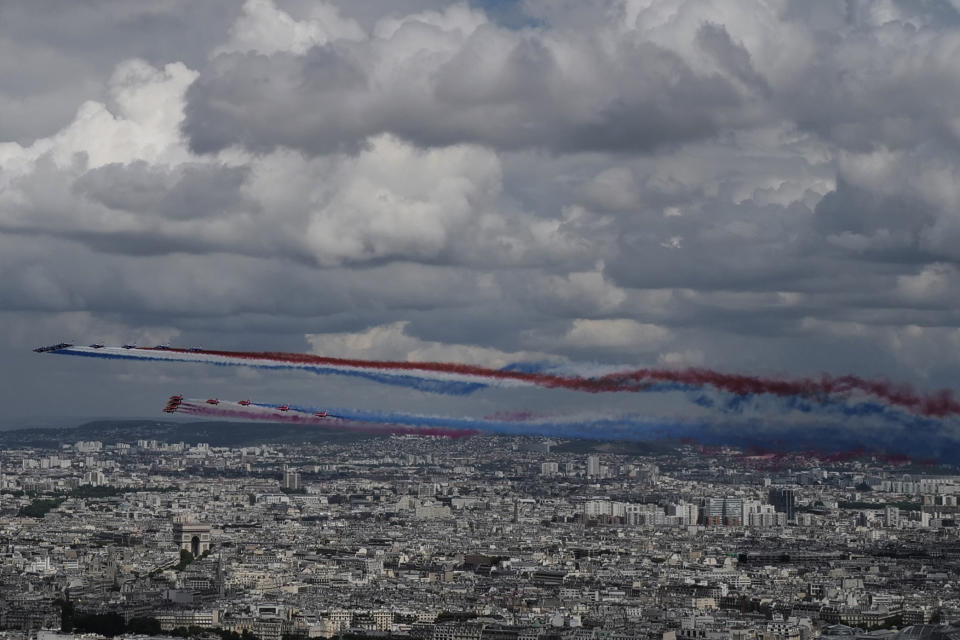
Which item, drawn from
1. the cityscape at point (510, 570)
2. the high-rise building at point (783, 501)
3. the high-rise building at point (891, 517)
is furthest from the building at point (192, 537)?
the high-rise building at point (891, 517)

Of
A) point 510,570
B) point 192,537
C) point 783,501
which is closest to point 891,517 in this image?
point 783,501

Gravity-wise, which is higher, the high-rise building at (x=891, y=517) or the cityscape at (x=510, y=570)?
the high-rise building at (x=891, y=517)

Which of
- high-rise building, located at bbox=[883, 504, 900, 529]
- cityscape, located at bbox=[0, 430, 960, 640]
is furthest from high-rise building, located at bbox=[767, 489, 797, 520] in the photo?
high-rise building, located at bbox=[883, 504, 900, 529]

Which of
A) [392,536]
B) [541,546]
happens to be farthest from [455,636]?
[392,536]

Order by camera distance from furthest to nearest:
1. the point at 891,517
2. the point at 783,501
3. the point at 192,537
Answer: the point at 783,501 → the point at 891,517 → the point at 192,537

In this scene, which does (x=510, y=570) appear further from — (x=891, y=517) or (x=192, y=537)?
(x=891, y=517)

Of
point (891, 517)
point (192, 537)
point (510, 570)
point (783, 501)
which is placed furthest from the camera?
point (783, 501)

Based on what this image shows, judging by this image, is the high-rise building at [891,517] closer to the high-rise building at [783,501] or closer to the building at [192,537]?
the high-rise building at [783,501]

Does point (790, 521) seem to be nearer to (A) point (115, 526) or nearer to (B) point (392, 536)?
(B) point (392, 536)
